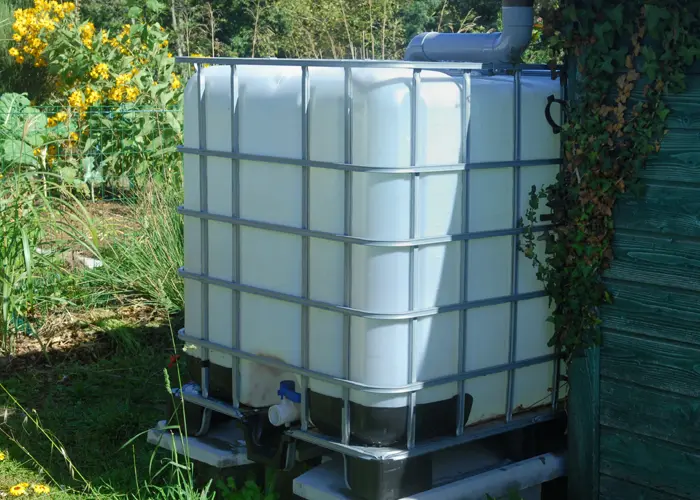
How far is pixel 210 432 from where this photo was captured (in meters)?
3.71

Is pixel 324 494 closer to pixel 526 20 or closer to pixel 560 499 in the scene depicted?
pixel 560 499

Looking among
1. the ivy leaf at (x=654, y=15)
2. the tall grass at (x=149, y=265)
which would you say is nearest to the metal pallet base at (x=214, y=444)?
the ivy leaf at (x=654, y=15)

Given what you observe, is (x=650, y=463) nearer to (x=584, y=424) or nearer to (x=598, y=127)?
(x=584, y=424)

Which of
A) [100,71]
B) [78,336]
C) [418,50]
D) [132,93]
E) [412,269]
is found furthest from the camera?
[100,71]

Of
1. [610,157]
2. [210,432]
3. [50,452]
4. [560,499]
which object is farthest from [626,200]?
[50,452]

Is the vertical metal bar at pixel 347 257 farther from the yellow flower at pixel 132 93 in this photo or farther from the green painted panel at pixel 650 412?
the yellow flower at pixel 132 93

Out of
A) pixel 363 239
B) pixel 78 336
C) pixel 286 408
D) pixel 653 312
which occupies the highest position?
pixel 363 239

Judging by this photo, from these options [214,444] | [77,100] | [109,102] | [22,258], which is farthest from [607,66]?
[109,102]

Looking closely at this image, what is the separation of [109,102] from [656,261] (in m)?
6.47

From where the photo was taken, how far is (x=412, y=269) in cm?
294

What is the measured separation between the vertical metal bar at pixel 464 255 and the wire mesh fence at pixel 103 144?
14.8 feet

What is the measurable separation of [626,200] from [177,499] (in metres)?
1.87

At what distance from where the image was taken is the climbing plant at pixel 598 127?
9.41ft

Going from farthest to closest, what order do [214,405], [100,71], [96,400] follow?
1. [100,71]
2. [96,400]
3. [214,405]
